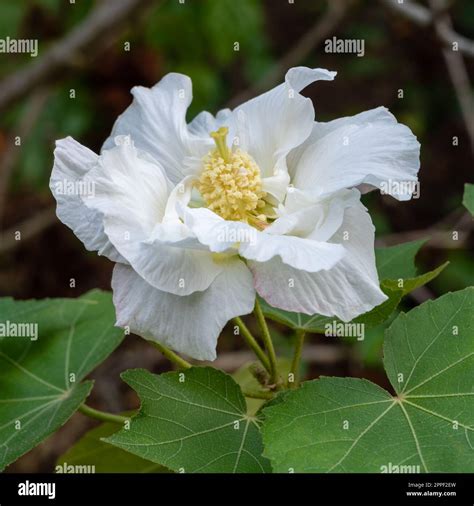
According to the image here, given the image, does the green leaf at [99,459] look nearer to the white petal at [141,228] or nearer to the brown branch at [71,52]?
the white petal at [141,228]

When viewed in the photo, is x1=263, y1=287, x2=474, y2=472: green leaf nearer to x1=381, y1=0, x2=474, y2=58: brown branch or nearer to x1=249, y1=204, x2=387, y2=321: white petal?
x1=249, y1=204, x2=387, y2=321: white petal

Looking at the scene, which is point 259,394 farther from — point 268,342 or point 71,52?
point 71,52

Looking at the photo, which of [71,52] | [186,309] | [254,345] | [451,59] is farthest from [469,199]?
[71,52]

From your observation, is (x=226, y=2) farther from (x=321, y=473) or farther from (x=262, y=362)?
(x=321, y=473)

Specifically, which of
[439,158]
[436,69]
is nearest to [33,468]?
[439,158]

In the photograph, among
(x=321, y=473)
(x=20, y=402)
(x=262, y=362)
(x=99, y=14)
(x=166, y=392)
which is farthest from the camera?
(x=99, y=14)

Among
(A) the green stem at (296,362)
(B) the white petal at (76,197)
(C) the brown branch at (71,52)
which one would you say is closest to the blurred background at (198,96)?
(C) the brown branch at (71,52)
